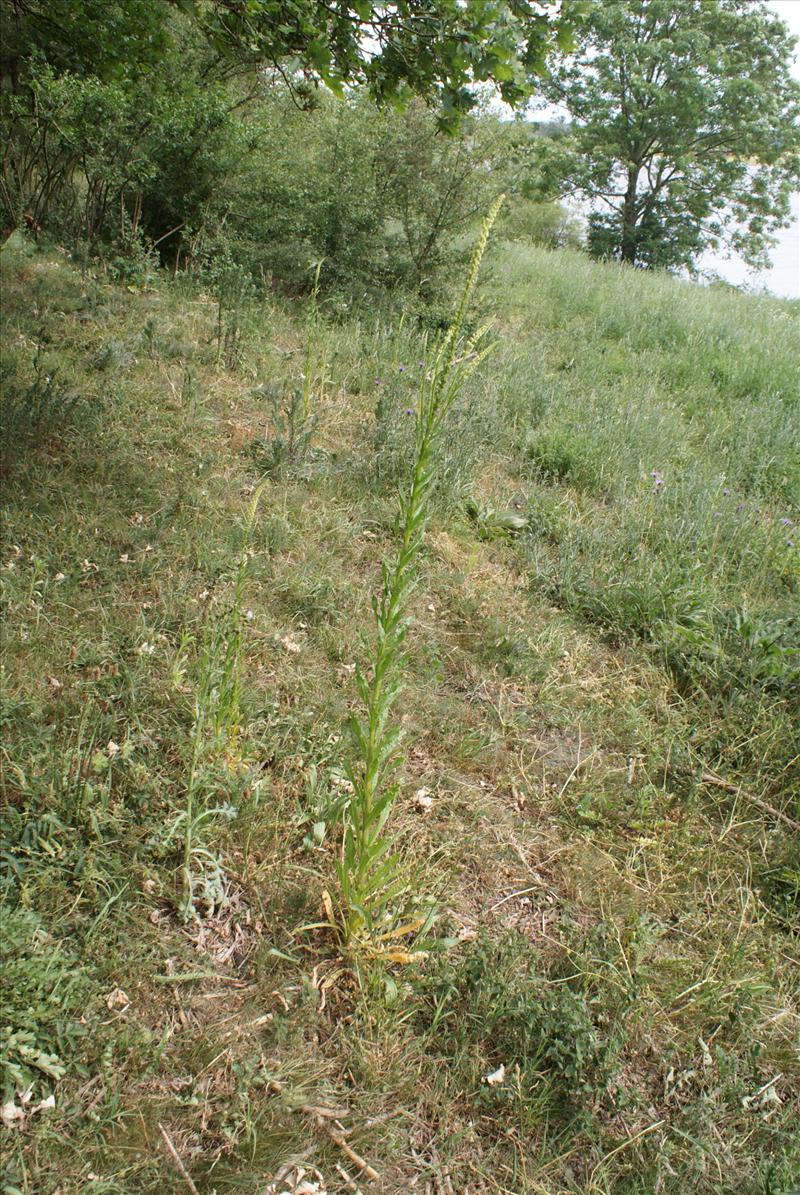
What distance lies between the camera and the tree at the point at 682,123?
25000 mm

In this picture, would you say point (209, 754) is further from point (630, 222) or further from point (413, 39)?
point (630, 222)

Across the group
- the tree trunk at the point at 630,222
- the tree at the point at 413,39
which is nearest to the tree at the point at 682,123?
the tree trunk at the point at 630,222

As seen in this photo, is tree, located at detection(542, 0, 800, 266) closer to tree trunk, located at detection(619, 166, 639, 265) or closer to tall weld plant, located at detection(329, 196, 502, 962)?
tree trunk, located at detection(619, 166, 639, 265)

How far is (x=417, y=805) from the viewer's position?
2760 mm

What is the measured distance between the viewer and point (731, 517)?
4.65m

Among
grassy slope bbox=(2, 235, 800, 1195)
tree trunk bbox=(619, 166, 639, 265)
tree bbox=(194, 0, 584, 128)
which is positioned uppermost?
tree trunk bbox=(619, 166, 639, 265)

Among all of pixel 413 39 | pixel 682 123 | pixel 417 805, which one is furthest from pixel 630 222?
pixel 417 805

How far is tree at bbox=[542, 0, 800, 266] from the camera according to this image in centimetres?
2500

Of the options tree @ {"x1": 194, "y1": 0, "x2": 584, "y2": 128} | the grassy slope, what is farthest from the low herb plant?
tree @ {"x1": 194, "y1": 0, "x2": 584, "y2": 128}

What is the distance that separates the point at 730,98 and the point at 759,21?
2.89 m

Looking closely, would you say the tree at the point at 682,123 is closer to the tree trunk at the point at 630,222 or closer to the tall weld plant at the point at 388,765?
the tree trunk at the point at 630,222

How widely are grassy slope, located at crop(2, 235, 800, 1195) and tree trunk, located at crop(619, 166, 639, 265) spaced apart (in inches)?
1049

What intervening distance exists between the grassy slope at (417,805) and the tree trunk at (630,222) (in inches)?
1049

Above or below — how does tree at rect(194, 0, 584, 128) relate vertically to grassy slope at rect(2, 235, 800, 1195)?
above
